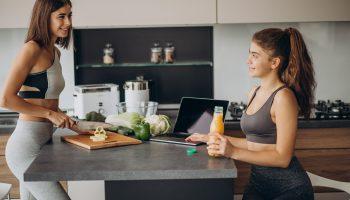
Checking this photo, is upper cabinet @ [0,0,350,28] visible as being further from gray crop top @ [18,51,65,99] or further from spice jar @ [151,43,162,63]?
gray crop top @ [18,51,65,99]

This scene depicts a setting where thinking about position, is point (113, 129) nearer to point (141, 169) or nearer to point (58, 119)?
point (58, 119)

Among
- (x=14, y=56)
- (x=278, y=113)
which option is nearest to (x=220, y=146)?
(x=278, y=113)

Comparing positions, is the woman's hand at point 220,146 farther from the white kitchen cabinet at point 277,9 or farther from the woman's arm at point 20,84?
the white kitchen cabinet at point 277,9

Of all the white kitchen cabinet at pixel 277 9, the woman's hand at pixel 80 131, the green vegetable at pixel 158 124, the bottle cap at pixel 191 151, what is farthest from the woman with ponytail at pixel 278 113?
the white kitchen cabinet at pixel 277 9

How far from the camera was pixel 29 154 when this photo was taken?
216cm

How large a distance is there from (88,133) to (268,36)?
0.93 metres

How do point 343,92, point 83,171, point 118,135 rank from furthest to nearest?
1. point 343,92
2. point 118,135
3. point 83,171

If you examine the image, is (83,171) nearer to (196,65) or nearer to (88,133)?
(88,133)

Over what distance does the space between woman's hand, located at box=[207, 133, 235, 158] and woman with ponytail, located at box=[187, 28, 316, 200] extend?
142mm

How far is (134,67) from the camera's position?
13.3ft

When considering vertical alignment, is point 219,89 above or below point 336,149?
above

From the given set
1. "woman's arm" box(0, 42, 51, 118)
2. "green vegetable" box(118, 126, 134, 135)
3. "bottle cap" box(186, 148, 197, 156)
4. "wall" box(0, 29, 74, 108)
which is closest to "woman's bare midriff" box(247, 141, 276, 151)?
"bottle cap" box(186, 148, 197, 156)

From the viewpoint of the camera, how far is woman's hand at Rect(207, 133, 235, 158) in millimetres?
1847

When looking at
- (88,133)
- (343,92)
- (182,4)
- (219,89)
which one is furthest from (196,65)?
(88,133)
